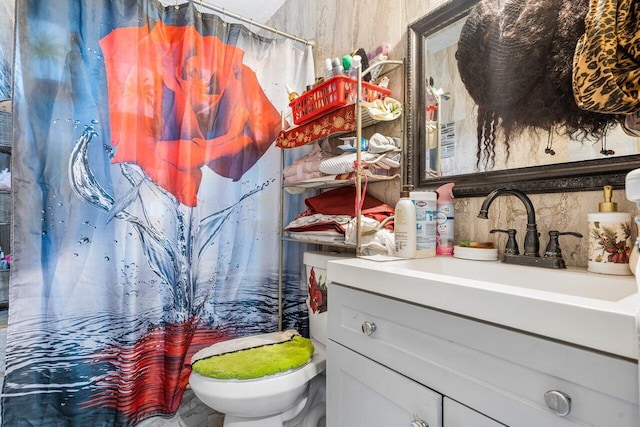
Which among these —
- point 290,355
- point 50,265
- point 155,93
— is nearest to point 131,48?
point 155,93

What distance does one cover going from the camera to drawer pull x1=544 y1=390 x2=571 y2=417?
0.47m

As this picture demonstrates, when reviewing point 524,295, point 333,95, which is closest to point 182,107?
point 333,95

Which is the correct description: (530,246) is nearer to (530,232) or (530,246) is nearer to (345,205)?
(530,232)

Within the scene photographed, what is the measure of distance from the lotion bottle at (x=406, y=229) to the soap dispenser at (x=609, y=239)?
0.44m

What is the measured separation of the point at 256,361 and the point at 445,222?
0.85m

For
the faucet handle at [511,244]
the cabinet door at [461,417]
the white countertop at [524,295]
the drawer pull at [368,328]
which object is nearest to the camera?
the white countertop at [524,295]

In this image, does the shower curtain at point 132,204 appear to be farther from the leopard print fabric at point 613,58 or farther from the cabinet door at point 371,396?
the leopard print fabric at point 613,58

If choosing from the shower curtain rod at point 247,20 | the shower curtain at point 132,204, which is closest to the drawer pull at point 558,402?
the shower curtain at point 132,204

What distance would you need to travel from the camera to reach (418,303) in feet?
2.28

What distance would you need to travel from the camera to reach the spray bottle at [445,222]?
1083mm

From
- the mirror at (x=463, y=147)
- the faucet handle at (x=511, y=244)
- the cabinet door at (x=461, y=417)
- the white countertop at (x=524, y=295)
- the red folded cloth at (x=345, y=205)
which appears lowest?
the cabinet door at (x=461, y=417)

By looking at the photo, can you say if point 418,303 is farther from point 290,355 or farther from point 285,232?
point 285,232

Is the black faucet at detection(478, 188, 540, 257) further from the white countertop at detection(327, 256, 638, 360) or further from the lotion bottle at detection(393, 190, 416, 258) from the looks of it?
the lotion bottle at detection(393, 190, 416, 258)

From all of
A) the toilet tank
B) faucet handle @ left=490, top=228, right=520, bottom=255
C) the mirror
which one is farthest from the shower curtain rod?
faucet handle @ left=490, top=228, right=520, bottom=255
